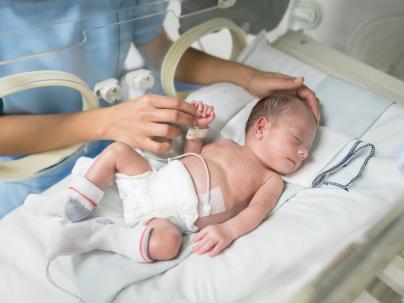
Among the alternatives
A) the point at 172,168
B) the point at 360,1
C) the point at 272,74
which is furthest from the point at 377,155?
the point at 360,1

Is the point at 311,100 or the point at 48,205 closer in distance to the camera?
the point at 48,205

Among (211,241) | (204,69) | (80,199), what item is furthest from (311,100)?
(80,199)

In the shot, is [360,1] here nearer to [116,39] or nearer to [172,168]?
[116,39]

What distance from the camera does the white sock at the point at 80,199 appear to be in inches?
35.7

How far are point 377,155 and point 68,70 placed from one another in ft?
2.93

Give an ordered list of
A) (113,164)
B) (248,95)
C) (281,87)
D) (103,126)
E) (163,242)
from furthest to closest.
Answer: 1. (248,95)
2. (281,87)
3. (103,126)
4. (113,164)
5. (163,242)

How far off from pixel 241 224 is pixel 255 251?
82mm

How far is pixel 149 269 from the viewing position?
0.85 meters

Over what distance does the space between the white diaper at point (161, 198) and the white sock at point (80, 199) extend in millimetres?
82

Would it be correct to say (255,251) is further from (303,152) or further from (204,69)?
(204,69)

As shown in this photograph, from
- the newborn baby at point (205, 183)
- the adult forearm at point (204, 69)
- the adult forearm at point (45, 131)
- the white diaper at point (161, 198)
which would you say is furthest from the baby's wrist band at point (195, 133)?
the adult forearm at point (204, 69)

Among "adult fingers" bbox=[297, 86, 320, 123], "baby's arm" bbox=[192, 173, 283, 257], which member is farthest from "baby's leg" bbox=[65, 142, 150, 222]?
"adult fingers" bbox=[297, 86, 320, 123]

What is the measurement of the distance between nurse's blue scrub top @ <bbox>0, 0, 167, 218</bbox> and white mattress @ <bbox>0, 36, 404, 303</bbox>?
0.21m

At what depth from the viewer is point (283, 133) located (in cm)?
104
